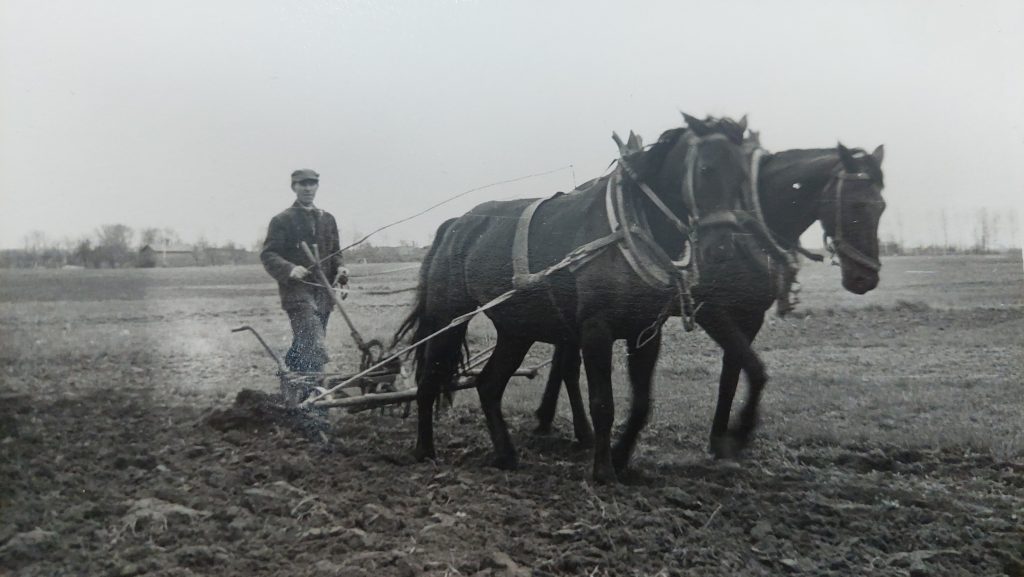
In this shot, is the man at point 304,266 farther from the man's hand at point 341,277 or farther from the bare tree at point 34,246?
the bare tree at point 34,246

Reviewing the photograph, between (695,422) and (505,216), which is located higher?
(505,216)

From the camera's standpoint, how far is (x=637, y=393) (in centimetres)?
383

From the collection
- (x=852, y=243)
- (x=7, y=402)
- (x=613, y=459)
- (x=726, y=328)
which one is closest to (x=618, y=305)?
(x=726, y=328)

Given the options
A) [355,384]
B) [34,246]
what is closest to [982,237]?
[355,384]

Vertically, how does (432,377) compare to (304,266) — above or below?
below

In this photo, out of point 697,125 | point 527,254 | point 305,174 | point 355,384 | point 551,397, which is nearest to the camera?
point 697,125

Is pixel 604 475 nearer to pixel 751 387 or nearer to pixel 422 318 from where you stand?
pixel 751 387

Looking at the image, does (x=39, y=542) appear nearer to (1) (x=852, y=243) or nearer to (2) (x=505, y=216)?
(2) (x=505, y=216)

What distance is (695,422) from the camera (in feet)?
14.0

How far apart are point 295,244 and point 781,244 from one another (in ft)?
9.72

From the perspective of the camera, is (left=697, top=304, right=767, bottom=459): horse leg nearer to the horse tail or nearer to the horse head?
the horse head

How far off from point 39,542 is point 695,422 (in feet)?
11.3

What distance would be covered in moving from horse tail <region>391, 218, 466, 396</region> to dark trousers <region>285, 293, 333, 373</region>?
1.70 ft

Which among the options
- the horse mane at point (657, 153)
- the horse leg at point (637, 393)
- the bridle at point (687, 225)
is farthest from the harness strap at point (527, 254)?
the horse leg at point (637, 393)
